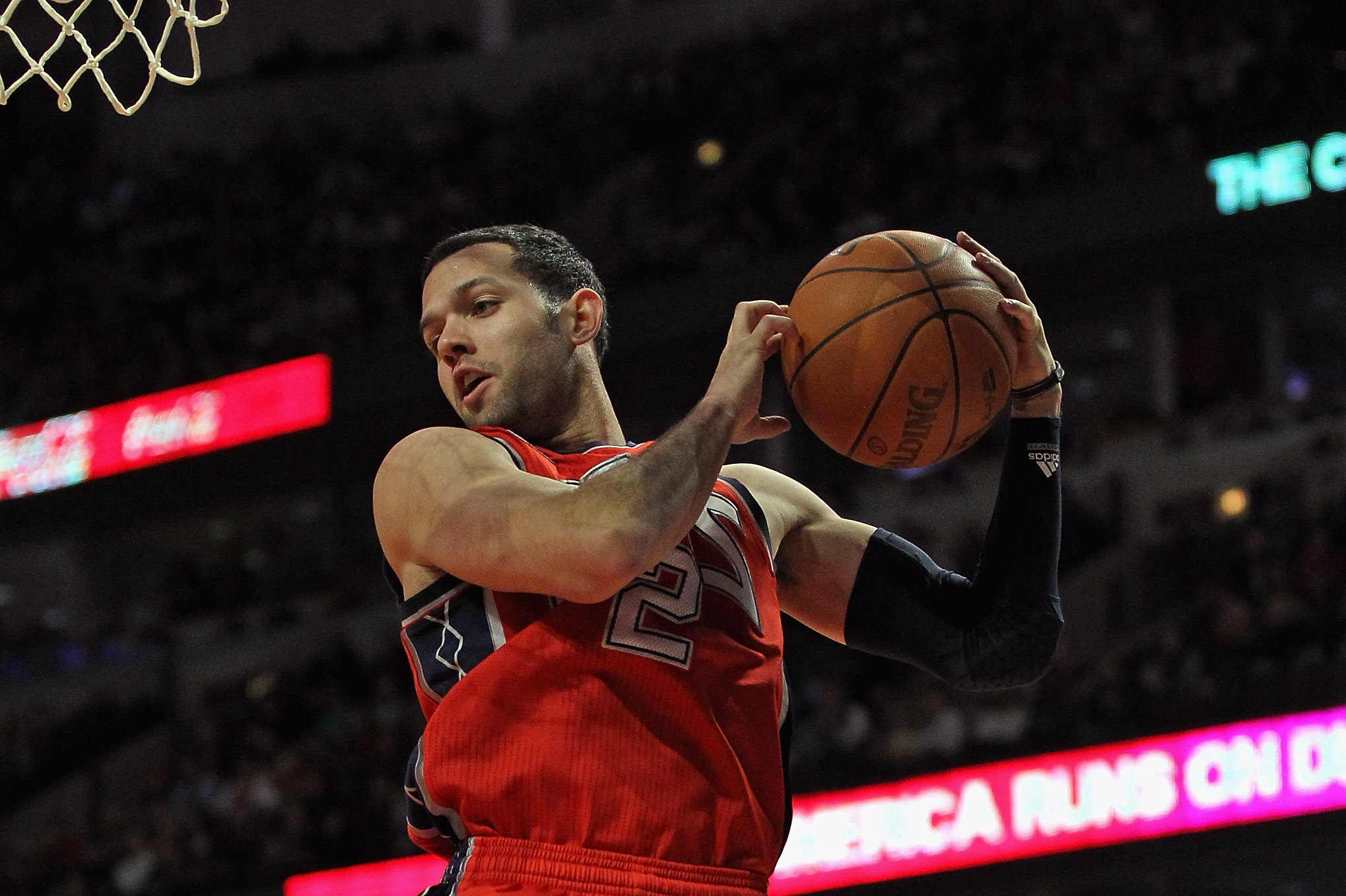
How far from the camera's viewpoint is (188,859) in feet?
34.5

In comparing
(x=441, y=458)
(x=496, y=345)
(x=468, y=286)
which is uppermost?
(x=468, y=286)

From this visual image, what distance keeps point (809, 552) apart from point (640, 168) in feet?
34.3

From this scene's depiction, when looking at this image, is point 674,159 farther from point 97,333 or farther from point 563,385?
point 563,385

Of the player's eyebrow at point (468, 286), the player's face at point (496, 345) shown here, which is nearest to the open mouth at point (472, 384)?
the player's face at point (496, 345)

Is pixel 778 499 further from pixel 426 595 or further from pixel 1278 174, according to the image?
pixel 1278 174

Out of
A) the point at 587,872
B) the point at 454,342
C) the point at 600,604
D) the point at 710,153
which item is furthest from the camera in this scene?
the point at 710,153

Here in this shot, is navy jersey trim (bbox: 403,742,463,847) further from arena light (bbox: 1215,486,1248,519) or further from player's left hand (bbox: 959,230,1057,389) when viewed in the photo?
arena light (bbox: 1215,486,1248,519)

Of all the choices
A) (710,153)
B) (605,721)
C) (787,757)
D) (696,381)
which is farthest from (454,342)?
(710,153)

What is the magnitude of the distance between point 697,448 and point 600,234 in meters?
10.3

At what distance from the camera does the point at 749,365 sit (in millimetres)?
2160

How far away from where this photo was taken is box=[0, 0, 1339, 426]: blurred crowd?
10.2 m

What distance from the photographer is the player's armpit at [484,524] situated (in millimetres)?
1900

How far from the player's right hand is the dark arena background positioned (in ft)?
20.3

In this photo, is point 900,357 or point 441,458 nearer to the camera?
point 441,458
